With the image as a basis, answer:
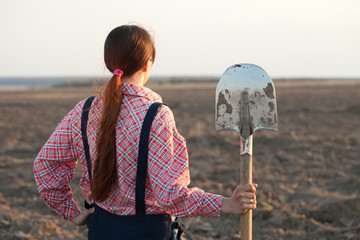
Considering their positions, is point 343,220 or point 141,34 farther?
point 343,220

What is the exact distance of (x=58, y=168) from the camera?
6.50 feet

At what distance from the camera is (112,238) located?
1.77m

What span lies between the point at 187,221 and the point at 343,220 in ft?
5.73

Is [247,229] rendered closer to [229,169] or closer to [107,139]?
[107,139]

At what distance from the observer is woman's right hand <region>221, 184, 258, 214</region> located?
1651 mm

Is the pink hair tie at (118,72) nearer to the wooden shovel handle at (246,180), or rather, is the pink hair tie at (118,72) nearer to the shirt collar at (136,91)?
the shirt collar at (136,91)

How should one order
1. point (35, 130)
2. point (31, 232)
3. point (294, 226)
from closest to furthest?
point (31, 232) → point (294, 226) → point (35, 130)

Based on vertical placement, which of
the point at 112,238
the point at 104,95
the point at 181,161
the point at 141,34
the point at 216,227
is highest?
the point at 141,34

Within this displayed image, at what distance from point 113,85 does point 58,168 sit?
0.55 m

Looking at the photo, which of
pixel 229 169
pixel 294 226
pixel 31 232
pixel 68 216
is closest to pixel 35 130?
pixel 229 169

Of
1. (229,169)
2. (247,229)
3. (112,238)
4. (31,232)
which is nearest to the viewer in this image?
(112,238)

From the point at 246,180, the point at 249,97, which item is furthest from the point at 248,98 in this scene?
the point at 246,180

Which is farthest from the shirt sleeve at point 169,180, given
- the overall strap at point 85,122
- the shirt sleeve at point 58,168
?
the shirt sleeve at point 58,168

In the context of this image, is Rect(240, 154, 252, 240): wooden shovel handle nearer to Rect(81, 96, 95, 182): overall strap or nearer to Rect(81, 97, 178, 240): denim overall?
Rect(81, 97, 178, 240): denim overall
